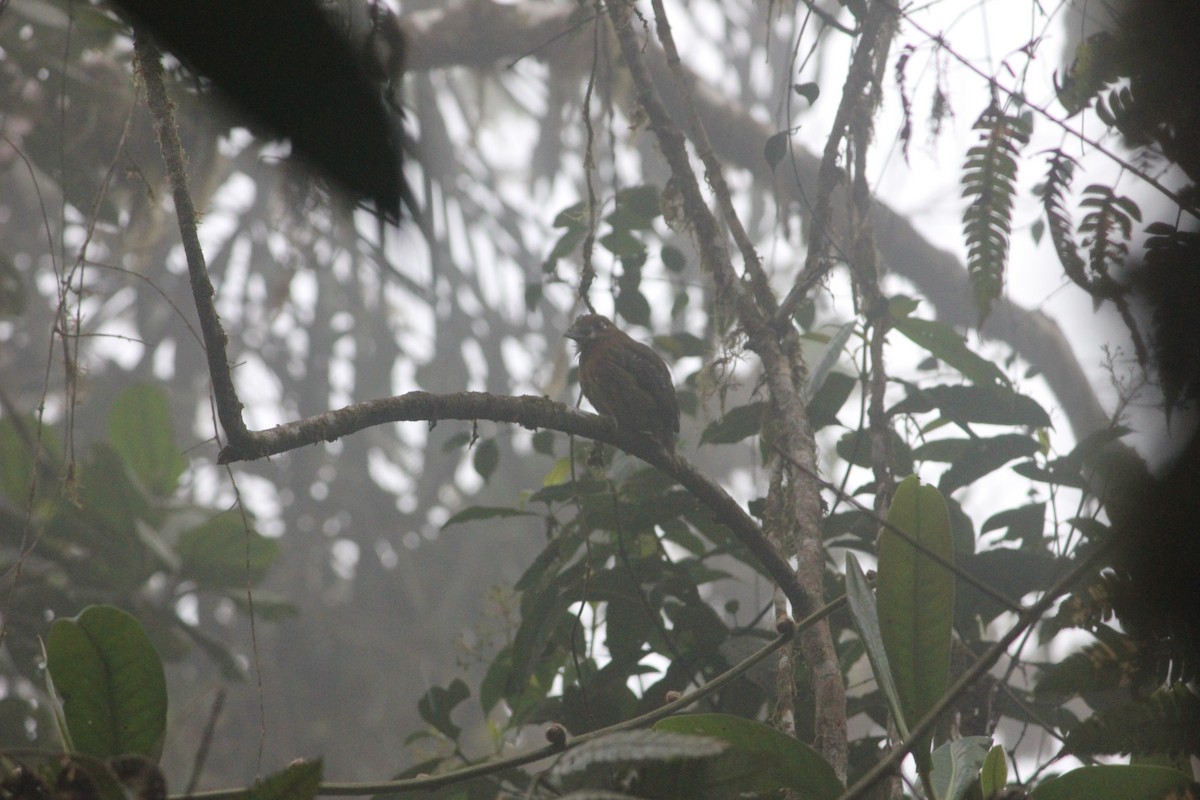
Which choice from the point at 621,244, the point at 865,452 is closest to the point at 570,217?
the point at 621,244

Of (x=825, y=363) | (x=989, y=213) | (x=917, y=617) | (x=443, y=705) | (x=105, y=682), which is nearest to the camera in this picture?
(x=105, y=682)

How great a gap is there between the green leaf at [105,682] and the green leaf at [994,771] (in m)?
1.39

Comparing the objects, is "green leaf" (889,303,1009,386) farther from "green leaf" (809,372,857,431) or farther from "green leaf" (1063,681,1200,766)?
"green leaf" (1063,681,1200,766)

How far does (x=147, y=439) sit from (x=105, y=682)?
3789 millimetres

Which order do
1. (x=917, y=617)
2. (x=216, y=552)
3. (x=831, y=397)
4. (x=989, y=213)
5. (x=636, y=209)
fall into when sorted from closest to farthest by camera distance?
(x=917, y=617) → (x=989, y=213) → (x=831, y=397) → (x=636, y=209) → (x=216, y=552)

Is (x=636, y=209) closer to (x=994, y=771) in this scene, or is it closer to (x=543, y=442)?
(x=543, y=442)

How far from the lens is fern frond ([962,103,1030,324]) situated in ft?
7.50

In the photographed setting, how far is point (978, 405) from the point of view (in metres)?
3.17

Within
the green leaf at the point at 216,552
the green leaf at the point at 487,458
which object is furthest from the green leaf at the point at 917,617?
the green leaf at the point at 216,552

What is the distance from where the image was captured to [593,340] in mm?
4156

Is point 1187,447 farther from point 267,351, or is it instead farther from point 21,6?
point 267,351

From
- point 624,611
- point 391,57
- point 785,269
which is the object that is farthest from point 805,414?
point 785,269

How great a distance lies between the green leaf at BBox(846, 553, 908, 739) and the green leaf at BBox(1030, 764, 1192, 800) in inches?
9.8

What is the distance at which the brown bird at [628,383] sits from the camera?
3652 mm
